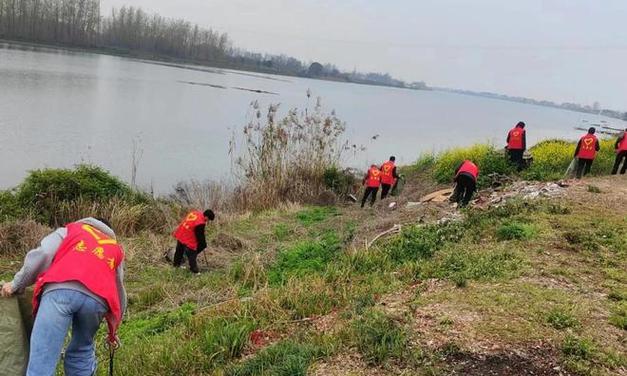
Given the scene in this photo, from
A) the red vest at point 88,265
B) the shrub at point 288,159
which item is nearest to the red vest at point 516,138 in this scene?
the shrub at point 288,159

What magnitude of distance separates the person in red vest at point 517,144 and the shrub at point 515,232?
7.60 m

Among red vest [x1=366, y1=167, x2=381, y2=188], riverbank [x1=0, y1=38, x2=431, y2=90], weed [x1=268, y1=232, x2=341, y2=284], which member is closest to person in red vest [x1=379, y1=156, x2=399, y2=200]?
red vest [x1=366, y1=167, x2=381, y2=188]

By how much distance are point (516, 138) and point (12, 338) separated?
14.1 meters

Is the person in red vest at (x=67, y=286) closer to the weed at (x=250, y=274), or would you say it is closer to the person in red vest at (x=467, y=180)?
the weed at (x=250, y=274)

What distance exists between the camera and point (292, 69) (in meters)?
122

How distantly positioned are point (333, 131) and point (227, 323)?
14082mm

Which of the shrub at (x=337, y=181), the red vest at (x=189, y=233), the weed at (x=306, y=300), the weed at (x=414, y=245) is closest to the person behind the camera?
the weed at (x=306, y=300)

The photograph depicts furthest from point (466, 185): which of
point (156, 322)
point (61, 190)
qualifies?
point (61, 190)

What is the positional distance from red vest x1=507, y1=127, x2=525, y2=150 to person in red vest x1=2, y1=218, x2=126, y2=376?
13454 millimetres

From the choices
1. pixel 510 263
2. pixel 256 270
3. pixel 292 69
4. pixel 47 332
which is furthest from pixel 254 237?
pixel 292 69

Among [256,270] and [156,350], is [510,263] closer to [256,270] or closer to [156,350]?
[256,270]

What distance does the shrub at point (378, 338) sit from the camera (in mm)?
4242

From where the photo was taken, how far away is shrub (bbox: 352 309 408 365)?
4242mm

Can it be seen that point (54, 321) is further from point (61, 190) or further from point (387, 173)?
point (387, 173)
